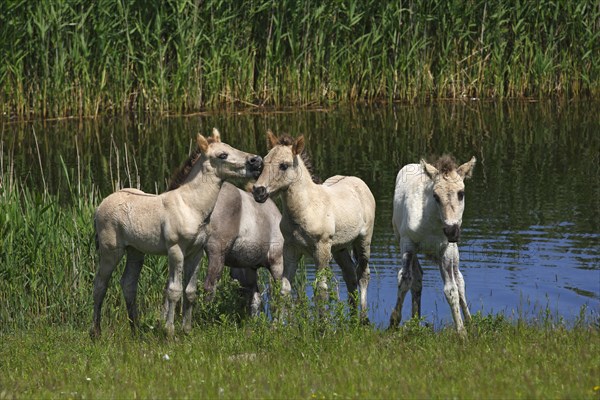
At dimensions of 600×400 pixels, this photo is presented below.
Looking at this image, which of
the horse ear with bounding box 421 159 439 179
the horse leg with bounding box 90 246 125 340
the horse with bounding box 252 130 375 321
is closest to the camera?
the horse ear with bounding box 421 159 439 179

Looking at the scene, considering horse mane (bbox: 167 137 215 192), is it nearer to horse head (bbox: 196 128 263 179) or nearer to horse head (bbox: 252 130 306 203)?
horse head (bbox: 196 128 263 179)

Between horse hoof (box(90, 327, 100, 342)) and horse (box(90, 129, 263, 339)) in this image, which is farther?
horse hoof (box(90, 327, 100, 342))

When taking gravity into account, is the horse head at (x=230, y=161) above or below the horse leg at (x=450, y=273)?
above

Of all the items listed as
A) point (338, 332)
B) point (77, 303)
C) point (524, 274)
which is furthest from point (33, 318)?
point (524, 274)

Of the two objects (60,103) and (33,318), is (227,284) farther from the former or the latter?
(60,103)

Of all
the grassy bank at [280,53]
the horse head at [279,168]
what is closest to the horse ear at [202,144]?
the horse head at [279,168]

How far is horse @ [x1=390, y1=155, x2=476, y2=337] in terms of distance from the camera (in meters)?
10.4

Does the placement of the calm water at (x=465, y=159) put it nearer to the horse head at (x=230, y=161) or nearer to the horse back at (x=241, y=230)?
the horse back at (x=241, y=230)

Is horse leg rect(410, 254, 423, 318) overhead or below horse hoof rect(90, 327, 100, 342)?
overhead

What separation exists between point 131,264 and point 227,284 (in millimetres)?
1518

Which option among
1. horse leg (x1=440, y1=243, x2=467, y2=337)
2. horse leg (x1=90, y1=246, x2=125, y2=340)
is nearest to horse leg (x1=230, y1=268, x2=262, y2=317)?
horse leg (x1=90, y1=246, x2=125, y2=340)

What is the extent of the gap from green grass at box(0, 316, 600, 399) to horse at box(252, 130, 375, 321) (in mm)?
746

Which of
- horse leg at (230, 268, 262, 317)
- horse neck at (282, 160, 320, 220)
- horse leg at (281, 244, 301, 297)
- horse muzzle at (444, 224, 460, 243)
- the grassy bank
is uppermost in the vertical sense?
the grassy bank

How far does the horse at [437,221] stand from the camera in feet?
34.0
